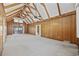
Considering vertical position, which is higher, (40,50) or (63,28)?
(63,28)

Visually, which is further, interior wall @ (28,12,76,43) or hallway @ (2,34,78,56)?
interior wall @ (28,12,76,43)

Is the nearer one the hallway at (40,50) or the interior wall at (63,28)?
the hallway at (40,50)

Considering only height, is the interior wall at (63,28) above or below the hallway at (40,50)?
above

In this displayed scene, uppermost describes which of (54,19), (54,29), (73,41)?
(54,19)

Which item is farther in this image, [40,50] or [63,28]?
[63,28]

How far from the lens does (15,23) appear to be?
2169 cm

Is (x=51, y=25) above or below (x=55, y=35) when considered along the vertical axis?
above

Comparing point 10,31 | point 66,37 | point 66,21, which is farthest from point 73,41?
point 10,31

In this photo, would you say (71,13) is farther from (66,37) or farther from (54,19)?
(54,19)

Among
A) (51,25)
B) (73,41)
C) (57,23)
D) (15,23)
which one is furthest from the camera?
(15,23)

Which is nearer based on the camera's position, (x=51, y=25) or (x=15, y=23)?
(x=51, y=25)

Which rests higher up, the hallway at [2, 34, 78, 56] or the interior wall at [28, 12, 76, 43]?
the interior wall at [28, 12, 76, 43]

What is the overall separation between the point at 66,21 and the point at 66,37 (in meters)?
1.19

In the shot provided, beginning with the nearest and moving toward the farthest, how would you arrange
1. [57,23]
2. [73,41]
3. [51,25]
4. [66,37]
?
[73,41] → [66,37] → [57,23] → [51,25]
